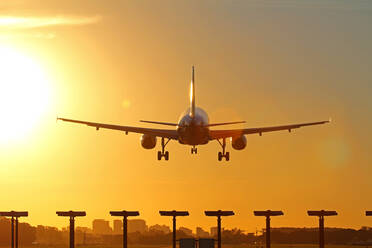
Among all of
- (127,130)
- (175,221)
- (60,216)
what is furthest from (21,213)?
(127,130)

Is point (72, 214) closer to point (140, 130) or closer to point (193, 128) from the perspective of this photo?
point (193, 128)

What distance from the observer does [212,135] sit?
475 ft

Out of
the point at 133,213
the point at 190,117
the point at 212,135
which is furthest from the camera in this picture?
the point at 212,135

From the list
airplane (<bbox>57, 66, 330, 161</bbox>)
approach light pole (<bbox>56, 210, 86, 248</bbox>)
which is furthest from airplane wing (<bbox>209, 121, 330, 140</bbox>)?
approach light pole (<bbox>56, 210, 86, 248</bbox>)

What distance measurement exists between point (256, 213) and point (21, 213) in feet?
96.1

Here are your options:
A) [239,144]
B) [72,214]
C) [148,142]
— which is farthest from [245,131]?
[72,214]

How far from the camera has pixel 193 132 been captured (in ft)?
433

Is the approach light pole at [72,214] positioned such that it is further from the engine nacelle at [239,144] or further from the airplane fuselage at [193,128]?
the engine nacelle at [239,144]

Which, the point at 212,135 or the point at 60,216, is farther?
the point at 212,135

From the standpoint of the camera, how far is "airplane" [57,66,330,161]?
5207 inches

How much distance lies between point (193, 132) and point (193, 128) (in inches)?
31.9

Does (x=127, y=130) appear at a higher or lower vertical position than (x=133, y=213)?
higher

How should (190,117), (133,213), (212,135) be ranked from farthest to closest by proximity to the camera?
(212,135) < (190,117) < (133,213)

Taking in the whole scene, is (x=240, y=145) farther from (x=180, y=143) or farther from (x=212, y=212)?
(x=212, y=212)
